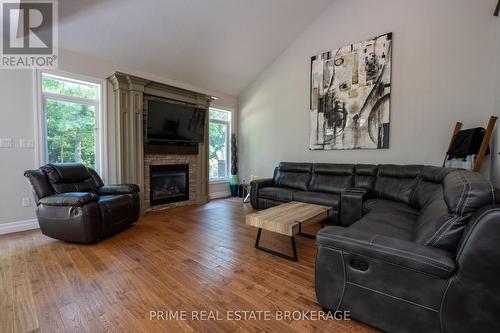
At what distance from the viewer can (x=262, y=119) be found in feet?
18.2

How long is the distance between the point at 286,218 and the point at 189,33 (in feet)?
11.4

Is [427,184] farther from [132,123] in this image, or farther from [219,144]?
[132,123]

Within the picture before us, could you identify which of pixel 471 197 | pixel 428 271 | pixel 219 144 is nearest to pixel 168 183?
pixel 219 144

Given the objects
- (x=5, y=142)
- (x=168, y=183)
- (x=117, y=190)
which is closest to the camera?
(x=5, y=142)

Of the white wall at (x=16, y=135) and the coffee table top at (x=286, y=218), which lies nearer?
the coffee table top at (x=286, y=218)

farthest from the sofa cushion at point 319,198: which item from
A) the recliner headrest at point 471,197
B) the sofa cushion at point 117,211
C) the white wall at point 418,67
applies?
the sofa cushion at point 117,211

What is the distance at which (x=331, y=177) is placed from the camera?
4055 mm

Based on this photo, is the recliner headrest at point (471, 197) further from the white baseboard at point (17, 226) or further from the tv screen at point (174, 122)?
the white baseboard at point (17, 226)

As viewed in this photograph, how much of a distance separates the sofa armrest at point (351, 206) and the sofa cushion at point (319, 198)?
0.42ft

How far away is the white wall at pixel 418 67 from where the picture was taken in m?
3.07

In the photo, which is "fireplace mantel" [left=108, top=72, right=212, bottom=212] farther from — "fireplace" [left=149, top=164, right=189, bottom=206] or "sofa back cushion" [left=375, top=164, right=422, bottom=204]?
"sofa back cushion" [left=375, top=164, right=422, bottom=204]

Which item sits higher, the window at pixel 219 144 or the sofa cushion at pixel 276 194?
the window at pixel 219 144

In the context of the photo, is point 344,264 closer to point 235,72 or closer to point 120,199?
point 120,199

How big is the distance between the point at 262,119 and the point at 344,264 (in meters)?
4.47
